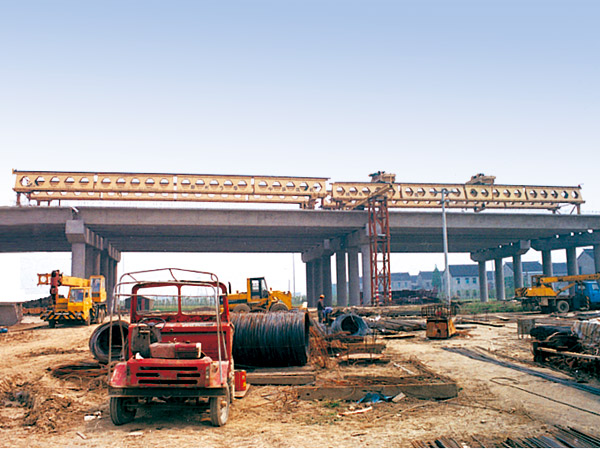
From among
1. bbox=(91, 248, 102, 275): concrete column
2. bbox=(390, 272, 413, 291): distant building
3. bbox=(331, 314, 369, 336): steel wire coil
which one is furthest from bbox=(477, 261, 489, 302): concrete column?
bbox=(390, 272, 413, 291): distant building

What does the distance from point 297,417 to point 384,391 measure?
2025 millimetres

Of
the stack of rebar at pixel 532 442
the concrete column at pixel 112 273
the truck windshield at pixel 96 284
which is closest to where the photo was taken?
the stack of rebar at pixel 532 442

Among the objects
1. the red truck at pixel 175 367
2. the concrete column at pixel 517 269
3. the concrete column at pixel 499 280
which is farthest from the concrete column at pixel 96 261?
the concrete column at pixel 499 280

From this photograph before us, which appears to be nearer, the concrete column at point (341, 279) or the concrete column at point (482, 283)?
the concrete column at point (341, 279)

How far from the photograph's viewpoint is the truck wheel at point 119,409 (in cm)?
744

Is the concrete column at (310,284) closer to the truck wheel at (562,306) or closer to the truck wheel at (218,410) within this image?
the truck wheel at (562,306)

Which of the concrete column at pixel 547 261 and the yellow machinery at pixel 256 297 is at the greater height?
the concrete column at pixel 547 261

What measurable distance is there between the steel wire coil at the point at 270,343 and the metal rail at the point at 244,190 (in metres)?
30.6

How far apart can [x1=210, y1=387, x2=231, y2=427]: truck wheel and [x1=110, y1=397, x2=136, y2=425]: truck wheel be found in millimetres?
1271

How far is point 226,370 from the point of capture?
7.46m

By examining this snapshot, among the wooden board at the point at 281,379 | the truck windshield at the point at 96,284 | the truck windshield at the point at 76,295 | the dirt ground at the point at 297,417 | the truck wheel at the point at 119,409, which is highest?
the truck windshield at the point at 96,284

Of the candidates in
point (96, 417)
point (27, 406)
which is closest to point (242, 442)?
point (96, 417)

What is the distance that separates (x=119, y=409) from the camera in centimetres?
746

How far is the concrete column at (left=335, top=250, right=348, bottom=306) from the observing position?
53281 mm
